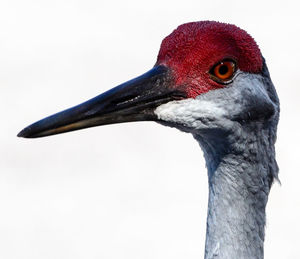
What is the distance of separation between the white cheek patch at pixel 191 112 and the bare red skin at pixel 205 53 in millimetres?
54

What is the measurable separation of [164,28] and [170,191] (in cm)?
323

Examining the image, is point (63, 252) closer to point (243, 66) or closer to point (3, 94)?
point (3, 94)

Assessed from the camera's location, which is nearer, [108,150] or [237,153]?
[237,153]

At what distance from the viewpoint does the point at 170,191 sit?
323 inches

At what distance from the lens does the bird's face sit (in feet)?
11.8

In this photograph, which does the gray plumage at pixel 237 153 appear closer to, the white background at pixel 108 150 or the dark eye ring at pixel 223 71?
the dark eye ring at pixel 223 71

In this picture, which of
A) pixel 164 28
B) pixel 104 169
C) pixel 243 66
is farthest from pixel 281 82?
pixel 243 66

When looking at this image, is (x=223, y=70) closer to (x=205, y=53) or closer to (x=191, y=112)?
(x=205, y=53)

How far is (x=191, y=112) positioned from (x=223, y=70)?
0.26m

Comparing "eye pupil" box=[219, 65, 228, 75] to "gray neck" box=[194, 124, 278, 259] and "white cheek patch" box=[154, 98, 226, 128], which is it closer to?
"white cheek patch" box=[154, 98, 226, 128]

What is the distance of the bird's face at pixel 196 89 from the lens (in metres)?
3.59

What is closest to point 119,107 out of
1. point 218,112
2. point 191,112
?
point 191,112

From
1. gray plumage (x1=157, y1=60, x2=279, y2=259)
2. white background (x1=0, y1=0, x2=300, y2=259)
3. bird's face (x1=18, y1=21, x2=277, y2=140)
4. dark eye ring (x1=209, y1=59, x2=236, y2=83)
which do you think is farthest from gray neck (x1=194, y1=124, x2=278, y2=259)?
white background (x1=0, y1=0, x2=300, y2=259)

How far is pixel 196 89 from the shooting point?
11.9 feet
